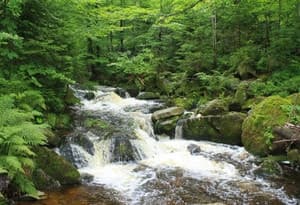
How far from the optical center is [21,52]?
1065cm

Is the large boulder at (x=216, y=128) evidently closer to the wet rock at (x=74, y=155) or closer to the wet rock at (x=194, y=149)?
the wet rock at (x=194, y=149)

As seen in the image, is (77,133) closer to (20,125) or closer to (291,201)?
(20,125)

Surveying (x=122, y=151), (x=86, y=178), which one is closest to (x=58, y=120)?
(x=122, y=151)

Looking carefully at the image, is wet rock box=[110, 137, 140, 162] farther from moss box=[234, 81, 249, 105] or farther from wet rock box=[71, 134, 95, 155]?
moss box=[234, 81, 249, 105]

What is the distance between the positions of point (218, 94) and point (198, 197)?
852 centimetres

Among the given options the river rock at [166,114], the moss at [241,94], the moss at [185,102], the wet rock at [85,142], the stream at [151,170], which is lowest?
the stream at [151,170]

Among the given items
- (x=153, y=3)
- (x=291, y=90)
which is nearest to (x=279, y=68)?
(x=291, y=90)

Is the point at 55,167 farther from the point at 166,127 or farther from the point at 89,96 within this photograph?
the point at 89,96

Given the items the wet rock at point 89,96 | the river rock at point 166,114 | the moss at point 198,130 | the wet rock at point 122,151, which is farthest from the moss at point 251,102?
the wet rock at point 89,96

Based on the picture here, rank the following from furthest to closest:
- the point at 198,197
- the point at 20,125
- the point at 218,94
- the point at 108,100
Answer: the point at 108,100
the point at 218,94
the point at 198,197
the point at 20,125

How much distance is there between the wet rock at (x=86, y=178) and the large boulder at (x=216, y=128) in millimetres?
4775

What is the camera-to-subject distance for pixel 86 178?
377 inches

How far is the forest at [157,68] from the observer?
8281 millimetres

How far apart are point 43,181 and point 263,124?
6867 mm
